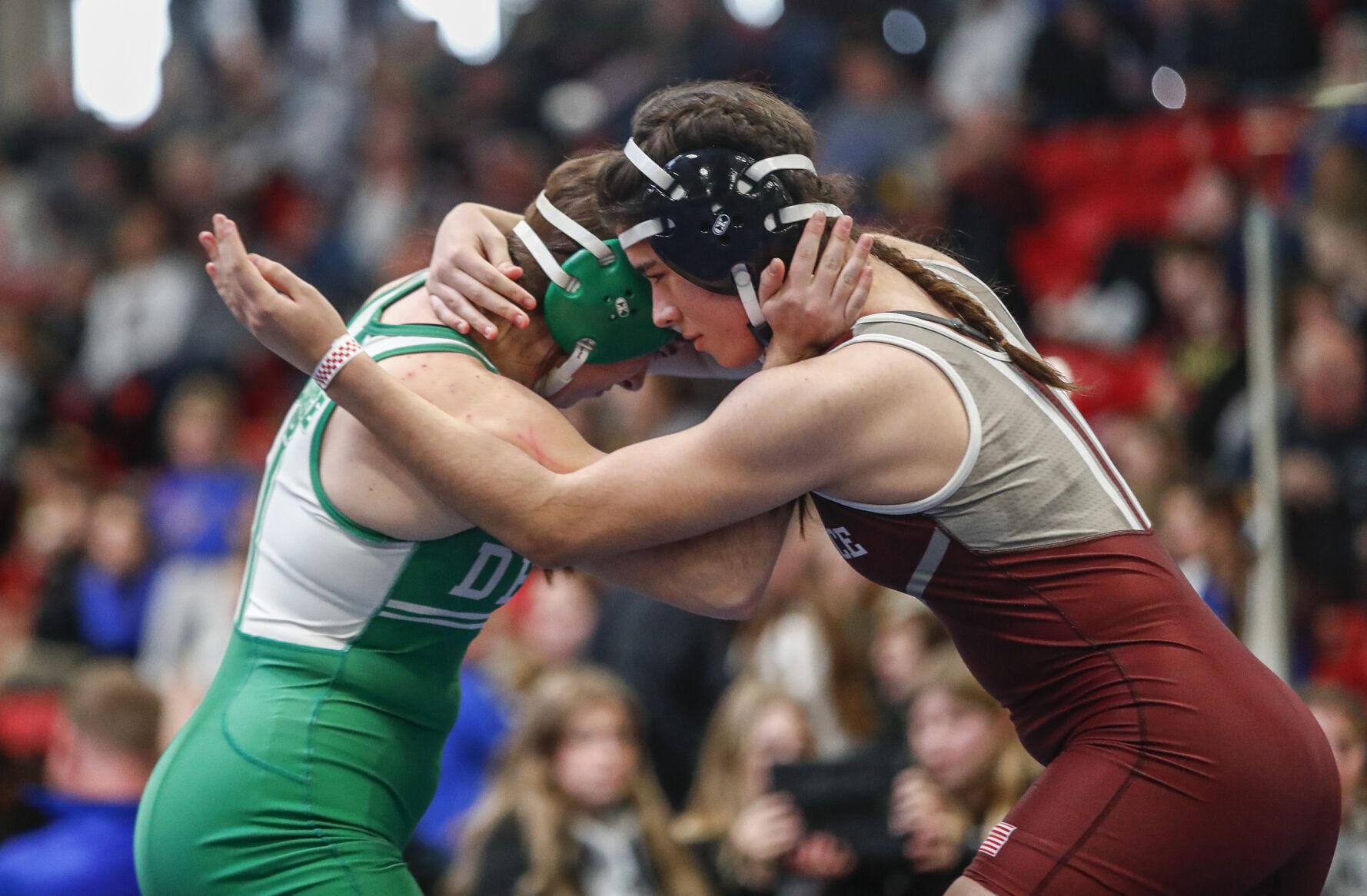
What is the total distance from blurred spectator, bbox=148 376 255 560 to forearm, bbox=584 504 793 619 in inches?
264

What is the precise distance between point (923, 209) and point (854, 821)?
5415 mm

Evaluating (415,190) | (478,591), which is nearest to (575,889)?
(478,591)

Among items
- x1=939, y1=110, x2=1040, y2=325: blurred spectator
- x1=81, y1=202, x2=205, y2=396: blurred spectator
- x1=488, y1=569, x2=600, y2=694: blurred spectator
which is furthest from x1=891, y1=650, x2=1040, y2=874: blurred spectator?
x1=81, y1=202, x2=205, y2=396: blurred spectator

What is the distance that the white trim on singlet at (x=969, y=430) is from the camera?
2758 millimetres

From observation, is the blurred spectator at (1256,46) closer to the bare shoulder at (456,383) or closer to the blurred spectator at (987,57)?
the blurred spectator at (987,57)

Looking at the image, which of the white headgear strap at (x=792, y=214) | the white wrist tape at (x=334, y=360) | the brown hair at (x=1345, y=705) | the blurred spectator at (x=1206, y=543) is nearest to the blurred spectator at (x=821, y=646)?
the blurred spectator at (x=1206, y=543)

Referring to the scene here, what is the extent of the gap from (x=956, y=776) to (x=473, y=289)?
8.07 ft

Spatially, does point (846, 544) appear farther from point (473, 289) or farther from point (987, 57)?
point (987, 57)

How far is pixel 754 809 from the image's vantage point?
5.16 m

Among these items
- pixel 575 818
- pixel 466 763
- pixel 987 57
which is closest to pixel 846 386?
pixel 575 818

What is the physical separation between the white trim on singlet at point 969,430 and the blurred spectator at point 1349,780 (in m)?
2.36

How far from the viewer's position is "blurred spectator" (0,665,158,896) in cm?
407

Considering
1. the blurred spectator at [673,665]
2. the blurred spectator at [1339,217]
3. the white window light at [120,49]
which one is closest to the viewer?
the blurred spectator at [673,665]

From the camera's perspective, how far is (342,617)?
3.06 metres
